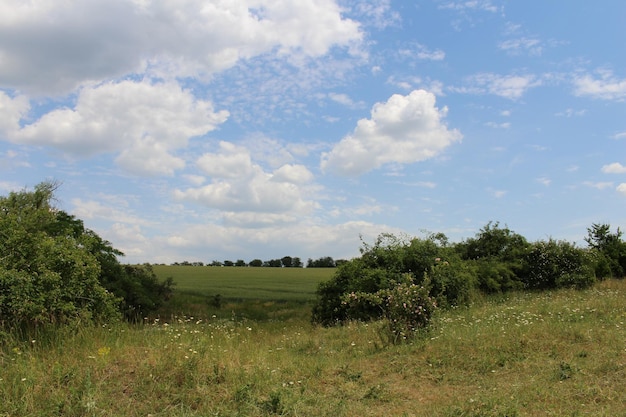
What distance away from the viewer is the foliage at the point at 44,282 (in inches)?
295

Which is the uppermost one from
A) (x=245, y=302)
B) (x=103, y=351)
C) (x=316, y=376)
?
(x=103, y=351)

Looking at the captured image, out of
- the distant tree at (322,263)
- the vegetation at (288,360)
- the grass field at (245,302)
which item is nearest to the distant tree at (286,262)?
the distant tree at (322,263)

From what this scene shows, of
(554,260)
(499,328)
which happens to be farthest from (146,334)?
(554,260)

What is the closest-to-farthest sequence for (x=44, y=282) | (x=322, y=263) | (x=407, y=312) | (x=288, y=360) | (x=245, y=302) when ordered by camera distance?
(x=288, y=360), (x=44, y=282), (x=407, y=312), (x=245, y=302), (x=322, y=263)

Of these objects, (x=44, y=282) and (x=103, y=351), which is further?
(x=44, y=282)

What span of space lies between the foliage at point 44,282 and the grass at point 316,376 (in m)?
0.55

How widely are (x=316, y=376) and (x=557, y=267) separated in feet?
60.7

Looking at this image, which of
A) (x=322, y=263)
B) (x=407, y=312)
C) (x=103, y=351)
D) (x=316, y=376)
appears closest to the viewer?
(x=103, y=351)

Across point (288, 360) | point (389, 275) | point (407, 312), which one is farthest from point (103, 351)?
point (389, 275)

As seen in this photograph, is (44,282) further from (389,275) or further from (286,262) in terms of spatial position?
(286,262)

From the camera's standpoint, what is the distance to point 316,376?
7.17m

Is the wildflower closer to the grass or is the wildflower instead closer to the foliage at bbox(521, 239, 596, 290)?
the grass

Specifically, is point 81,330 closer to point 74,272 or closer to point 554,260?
point 74,272

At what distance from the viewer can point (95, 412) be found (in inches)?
209
